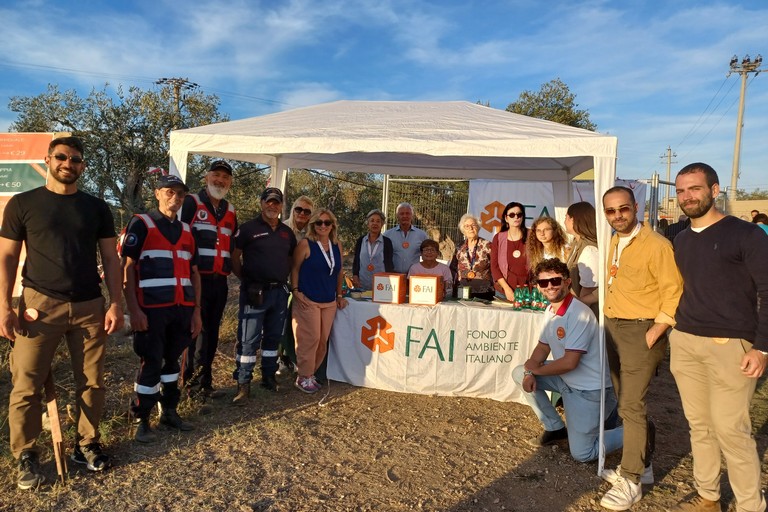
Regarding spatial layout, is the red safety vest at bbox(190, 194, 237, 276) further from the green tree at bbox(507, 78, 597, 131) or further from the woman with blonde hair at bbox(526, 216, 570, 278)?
the green tree at bbox(507, 78, 597, 131)

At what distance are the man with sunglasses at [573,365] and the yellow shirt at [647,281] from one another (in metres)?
0.34

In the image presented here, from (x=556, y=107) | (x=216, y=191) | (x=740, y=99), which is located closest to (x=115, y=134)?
(x=216, y=191)

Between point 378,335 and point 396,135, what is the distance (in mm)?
1852

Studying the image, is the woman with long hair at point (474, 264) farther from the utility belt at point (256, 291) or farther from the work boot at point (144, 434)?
the work boot at point (144, 434)

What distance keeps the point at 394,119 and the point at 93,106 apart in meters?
8.08

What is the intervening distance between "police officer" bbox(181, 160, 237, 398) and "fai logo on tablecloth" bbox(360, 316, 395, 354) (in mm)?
1349

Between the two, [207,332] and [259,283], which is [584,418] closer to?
[259,283]

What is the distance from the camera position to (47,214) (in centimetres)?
272

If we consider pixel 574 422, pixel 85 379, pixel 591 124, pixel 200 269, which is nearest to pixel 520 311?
pixel 574 422

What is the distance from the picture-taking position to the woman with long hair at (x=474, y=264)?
507 centimetres

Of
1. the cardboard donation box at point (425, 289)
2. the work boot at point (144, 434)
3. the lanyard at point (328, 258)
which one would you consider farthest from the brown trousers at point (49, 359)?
the cardboard donation box at point (425, 289)

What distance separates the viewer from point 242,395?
14.0ft

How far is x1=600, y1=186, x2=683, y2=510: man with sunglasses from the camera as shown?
271cm

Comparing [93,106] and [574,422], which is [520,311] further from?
[93,106]
